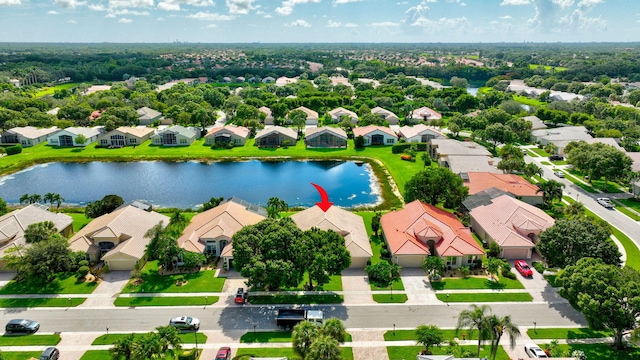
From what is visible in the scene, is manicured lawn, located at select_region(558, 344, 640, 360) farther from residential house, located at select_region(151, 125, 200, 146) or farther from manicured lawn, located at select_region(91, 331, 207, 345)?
residential house, located at select_region(151, 125, 200, 146)

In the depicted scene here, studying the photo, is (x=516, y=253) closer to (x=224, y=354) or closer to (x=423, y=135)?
(x=224, y=354)

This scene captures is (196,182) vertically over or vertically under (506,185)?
under

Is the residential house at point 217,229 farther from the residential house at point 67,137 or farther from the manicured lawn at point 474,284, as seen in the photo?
the residential house at point 67,137

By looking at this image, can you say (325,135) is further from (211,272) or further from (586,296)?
(586,296)

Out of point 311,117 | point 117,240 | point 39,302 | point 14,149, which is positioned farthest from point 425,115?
point 39,302

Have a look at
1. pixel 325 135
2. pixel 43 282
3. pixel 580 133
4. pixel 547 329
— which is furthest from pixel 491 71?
pixel 43 282
